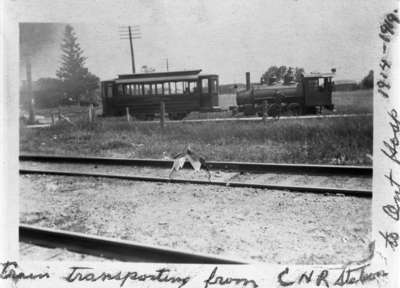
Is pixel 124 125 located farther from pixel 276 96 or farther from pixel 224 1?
pixel 224 1

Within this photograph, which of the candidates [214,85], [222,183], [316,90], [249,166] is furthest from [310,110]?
[222,183]

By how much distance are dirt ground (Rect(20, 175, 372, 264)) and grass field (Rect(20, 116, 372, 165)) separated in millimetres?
1640

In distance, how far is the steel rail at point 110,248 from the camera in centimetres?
303

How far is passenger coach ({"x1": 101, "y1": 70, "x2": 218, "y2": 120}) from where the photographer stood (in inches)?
629

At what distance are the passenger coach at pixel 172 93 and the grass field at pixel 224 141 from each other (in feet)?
17.4

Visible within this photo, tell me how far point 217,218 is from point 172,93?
1252 cm

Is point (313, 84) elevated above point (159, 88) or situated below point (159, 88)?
below

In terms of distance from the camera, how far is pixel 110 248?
A: 329 centimetres

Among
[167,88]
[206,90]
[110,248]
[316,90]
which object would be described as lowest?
[110,248]

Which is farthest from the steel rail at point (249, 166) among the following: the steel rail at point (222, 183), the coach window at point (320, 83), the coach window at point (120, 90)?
the coach window at point (120, 90)

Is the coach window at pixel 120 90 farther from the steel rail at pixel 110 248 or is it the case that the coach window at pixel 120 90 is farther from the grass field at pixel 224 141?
the steel rail at pixel 110 248

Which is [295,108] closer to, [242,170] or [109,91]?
[109,91]

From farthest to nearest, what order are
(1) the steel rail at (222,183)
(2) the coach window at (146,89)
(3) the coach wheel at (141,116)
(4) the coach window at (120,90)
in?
1. (4) the coach window at (120,90)
2. (2) the coach window at (146,89)
3. (3) the coach wheel at (141,116)
4. (1) the steel rail at (222,183)

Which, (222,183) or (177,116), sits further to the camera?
(177,116)
